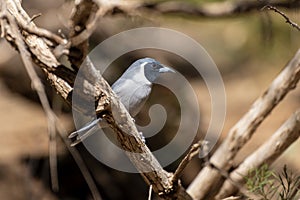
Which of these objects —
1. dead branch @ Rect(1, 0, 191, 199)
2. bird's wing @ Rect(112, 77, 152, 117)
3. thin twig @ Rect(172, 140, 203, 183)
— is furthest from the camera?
Answer: bird's wing @ Rect(112, 77, 152, 117)

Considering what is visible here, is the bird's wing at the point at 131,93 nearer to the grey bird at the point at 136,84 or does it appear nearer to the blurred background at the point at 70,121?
the grey bird at the point at 136,84

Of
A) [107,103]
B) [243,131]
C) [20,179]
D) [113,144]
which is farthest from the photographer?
[20,179]

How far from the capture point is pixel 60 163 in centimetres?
383

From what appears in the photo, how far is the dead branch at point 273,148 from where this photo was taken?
2.29 metres

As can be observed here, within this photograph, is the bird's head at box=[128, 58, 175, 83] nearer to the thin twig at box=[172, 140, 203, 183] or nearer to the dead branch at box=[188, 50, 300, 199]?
the dead branch at box=[188, 50, 300, 199]

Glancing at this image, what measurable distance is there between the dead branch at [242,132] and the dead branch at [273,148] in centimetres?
6

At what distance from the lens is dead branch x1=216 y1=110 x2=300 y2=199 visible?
7.52 ft

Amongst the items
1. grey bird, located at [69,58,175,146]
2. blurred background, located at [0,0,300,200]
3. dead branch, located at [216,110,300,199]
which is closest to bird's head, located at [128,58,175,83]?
grey bird, located at [69,58,175,146]

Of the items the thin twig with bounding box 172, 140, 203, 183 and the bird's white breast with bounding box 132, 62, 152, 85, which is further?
the bird's white breast with bounding box 132, 62, 152, 85

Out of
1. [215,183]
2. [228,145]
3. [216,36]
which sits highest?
[216,36]

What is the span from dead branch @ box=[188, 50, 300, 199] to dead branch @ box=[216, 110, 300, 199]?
0.06 meters

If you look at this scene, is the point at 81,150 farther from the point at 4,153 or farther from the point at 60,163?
the point at 4,153

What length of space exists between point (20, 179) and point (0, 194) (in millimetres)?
139

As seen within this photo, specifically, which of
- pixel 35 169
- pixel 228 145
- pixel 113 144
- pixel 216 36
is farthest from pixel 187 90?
pixel 216 36
